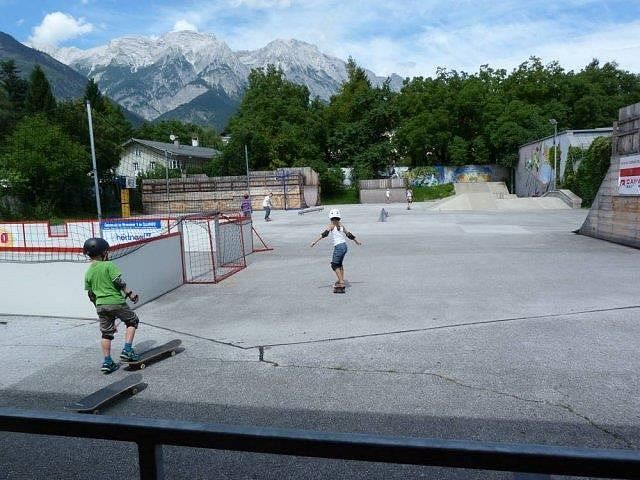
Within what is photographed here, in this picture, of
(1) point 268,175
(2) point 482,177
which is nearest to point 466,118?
(2) point 482,177

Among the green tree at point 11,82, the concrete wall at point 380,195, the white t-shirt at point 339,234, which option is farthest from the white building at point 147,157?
the white t-shirt at point 339,234

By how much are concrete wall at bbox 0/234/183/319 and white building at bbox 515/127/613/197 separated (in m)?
34.7

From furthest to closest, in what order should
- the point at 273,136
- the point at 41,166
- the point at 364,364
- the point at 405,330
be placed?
the point at 273,136
the point at 41,166
the point at 405,330
the point at 364,364

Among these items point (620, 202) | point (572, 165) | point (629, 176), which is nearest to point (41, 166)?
point (620, 202)

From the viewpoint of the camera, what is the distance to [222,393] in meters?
5.45

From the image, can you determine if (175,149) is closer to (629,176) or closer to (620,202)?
(620,202)

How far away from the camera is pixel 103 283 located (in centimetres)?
650

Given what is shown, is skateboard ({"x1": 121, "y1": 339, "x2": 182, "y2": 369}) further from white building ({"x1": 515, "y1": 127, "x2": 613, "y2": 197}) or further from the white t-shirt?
white building ({"x1": 515, "y1": 127, "x2": 613, "y2": 197})

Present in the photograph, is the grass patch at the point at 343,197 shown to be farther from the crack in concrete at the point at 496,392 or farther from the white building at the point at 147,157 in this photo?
the crack in concrete at the point at 496,392

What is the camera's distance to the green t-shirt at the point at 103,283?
6477mm

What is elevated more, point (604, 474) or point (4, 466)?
point (604, 474)

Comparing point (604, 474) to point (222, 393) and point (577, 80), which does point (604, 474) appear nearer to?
point (222, 393)

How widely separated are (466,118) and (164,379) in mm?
58356

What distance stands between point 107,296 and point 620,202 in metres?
16.2
